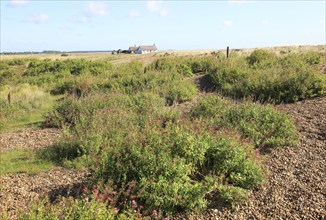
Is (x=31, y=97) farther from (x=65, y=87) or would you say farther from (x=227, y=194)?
(x=227, y=194)

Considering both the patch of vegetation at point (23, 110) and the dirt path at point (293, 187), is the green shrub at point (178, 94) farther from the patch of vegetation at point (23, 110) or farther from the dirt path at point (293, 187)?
the dirt path at point (293, 187)

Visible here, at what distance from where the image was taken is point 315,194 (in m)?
4.30

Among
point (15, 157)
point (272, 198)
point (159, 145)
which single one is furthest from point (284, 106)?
point (15, 157)

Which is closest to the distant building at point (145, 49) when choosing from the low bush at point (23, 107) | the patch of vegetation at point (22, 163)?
the low bush at point (23, 107)

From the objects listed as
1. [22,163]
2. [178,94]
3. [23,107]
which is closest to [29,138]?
[22,163]

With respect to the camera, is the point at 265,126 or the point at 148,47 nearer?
the point at 265,126

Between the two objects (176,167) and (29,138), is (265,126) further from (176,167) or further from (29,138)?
(29,138)

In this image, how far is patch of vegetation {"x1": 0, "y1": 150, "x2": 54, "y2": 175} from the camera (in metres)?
5.88

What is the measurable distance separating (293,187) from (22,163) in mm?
5037

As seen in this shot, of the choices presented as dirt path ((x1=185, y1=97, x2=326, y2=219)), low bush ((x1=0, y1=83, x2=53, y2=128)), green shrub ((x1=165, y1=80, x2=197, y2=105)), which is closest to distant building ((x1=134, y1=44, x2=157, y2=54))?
low bush ((x1=0, y1=83, x2=53, y2=128))

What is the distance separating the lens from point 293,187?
178 inches

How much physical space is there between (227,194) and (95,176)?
71.1 inches

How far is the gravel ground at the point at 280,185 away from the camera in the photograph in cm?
401

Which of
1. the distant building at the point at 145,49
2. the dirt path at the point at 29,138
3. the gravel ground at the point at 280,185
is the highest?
the distant building at the point at 145,49
